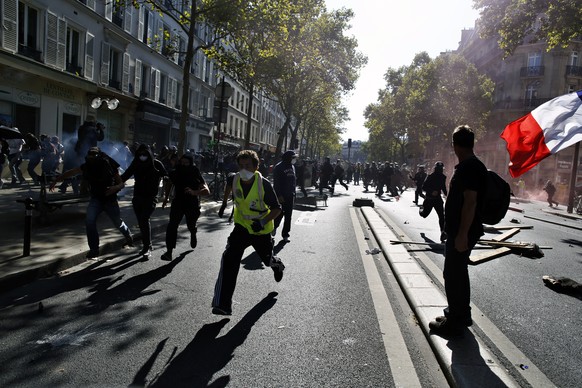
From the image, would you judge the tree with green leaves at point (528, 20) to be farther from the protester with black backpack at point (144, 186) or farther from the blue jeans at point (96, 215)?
the blue jeans at point (96, 215)

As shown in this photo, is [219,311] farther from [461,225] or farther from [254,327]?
[461,225]

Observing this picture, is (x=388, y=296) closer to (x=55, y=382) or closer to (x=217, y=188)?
(x=55, y=382)

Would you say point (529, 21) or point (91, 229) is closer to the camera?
point (91, 229)

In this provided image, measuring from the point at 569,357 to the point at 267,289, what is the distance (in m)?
2.97

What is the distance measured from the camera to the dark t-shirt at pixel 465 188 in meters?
3.79

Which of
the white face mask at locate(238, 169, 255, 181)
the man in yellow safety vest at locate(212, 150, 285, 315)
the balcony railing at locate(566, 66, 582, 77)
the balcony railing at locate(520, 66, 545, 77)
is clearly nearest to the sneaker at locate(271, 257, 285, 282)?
the man in yellow safety vest at locate(212, 150, 285, 315)

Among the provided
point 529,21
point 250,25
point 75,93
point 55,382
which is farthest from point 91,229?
point 529,21

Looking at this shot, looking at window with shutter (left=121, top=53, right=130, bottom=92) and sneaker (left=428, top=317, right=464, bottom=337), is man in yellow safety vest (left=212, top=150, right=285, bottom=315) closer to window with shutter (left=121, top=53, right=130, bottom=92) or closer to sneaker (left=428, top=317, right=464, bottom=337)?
sneaker (left=428, top=317, right=464, bottom=337)

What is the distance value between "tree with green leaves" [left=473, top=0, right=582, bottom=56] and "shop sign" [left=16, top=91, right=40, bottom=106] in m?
18.3

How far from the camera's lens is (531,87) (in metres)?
44.8

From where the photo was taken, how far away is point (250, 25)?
631 inches

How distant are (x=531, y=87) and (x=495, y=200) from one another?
4725 centimetres

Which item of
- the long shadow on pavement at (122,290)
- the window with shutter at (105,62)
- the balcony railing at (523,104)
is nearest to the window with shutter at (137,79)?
the window with shutter at (105,62)

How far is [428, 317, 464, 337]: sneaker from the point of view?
388 centimetres
